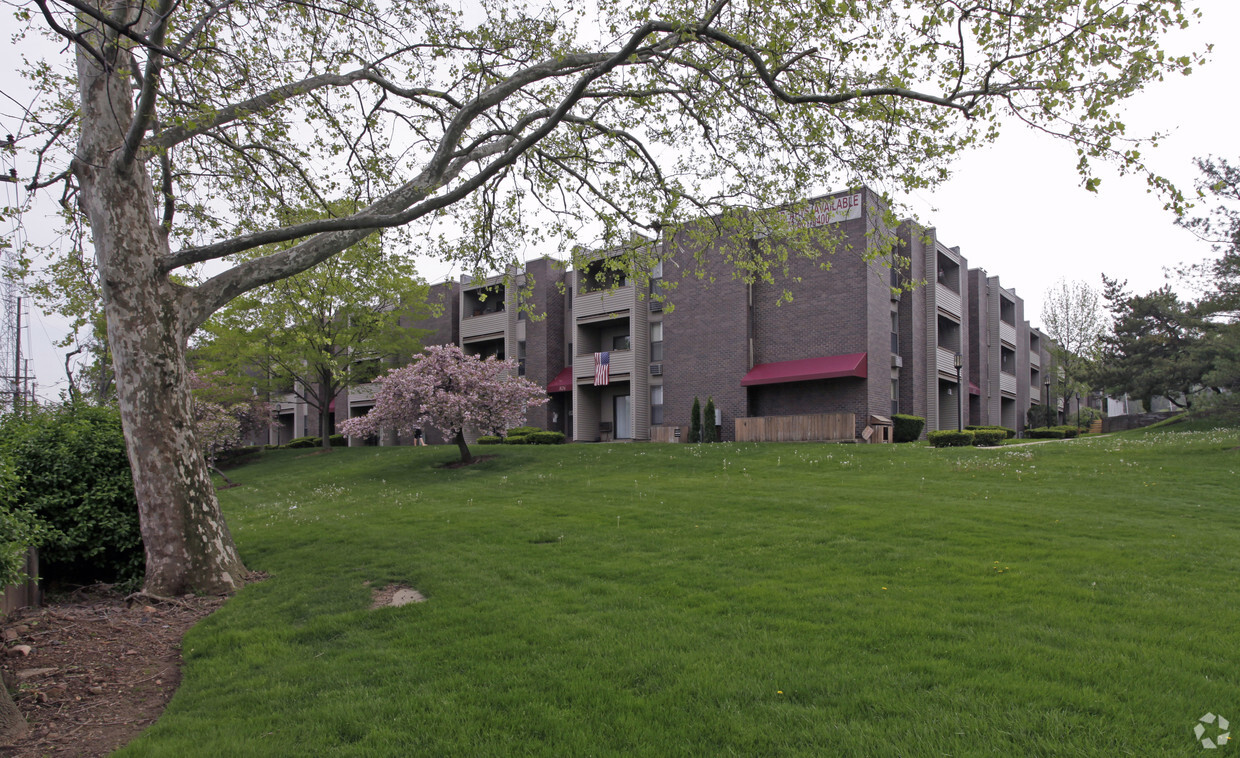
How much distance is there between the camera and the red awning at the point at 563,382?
113 ft

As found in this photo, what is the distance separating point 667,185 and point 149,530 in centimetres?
951

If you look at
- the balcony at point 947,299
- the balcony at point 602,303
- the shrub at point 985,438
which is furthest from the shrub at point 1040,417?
the balcony at point 602,303

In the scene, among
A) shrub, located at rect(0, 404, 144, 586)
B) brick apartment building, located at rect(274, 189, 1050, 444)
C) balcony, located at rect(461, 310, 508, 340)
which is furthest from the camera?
balcony, located at rect(461, 310, 508, 340)

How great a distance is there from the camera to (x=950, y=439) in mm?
22688

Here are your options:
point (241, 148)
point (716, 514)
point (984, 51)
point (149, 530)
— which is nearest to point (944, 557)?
point (716, 514)

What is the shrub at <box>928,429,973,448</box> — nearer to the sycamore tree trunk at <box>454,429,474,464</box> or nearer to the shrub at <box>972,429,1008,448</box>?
the shrub at <box>972,429,1008,448</box>

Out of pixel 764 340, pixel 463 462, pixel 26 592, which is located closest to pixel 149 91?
pixel 26 592

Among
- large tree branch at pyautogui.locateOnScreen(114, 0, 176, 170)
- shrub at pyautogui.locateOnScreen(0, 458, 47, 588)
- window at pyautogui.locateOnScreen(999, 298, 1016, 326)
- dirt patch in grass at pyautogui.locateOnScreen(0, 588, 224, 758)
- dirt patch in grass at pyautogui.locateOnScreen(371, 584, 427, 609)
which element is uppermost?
window at pyautogui.locateOnScreen(999, 298, 1016, 326)

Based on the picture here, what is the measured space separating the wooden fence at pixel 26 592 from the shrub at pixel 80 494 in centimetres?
37

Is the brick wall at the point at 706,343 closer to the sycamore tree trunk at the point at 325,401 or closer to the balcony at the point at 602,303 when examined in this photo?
the balcony at the point at 602,303

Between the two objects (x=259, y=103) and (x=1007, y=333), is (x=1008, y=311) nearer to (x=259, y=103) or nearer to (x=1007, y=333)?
(x=1007, y=333)

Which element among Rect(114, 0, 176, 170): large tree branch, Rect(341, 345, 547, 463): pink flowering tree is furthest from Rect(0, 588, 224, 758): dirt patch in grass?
Rect(341, 345, 547, 463): pink flowering tree

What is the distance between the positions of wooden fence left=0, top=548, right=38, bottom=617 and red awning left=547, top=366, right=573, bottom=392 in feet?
88.1

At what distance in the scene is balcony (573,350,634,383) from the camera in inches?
1232
